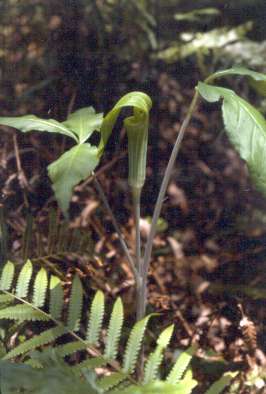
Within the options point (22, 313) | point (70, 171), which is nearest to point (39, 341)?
point (22, 313)

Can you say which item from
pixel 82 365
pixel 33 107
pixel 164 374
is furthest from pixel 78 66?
pixel 82 365

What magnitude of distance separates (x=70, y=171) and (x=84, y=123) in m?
0.27

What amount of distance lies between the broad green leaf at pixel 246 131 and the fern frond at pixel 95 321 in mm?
397

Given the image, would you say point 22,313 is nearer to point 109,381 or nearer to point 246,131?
point 109,381

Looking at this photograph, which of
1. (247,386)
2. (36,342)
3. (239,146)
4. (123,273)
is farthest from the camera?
(123,273)

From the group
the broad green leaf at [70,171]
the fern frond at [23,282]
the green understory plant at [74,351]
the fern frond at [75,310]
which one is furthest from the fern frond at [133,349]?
the broad green leaf at [70,171]

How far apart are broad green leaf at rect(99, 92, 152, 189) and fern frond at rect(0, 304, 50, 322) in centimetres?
32

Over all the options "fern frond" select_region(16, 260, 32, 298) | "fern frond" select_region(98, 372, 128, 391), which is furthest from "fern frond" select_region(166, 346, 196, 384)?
"fern frond" select_region(16, 260, 32, 298)

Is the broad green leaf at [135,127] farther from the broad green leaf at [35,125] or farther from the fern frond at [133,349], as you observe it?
the fern frond at [133,349]

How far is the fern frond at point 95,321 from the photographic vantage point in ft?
3.69

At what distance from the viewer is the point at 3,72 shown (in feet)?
6.62

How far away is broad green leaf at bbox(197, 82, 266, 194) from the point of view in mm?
973

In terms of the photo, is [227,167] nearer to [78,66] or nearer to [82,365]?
[78,66]

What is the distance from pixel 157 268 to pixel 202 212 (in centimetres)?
27
